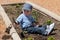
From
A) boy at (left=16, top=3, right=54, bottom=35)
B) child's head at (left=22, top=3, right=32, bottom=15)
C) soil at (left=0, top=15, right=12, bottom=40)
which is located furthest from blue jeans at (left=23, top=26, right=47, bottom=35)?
soil at (left=0, top=15, right=12, bottom=40)

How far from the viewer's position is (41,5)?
34.8 ft

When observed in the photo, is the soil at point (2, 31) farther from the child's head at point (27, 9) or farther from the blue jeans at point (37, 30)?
the child's head at point (27, 9)

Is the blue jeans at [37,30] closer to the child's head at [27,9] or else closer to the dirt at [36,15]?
the dirt at [36,15]

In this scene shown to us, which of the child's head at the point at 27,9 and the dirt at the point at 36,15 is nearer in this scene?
the dirt at the point at 36,15

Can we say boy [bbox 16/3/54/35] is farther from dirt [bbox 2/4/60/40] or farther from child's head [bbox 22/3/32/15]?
dirt [bbox 2/4/60/40]

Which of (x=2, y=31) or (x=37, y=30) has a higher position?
(x=37, y=30)

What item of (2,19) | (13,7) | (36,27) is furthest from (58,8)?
(36,27)

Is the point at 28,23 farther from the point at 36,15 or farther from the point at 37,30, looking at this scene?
the point at 36,15

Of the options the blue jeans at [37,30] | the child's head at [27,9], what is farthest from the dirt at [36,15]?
the child's head at [27,9]

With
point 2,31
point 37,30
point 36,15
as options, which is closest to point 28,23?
point 37,30

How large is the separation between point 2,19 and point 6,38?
1.80m

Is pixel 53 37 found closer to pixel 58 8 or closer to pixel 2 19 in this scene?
pixel 2 19

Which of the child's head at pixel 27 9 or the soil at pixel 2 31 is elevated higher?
the child's head at pixel 27 9

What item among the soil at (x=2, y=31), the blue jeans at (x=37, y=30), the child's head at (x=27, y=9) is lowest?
the soil at (x=2, y=31)
